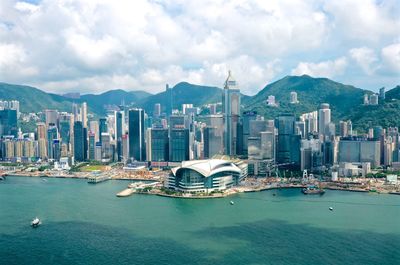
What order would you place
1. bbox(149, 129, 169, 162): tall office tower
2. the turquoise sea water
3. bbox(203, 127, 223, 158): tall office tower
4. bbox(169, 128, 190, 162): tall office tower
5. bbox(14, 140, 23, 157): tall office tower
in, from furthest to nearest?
1. bbox(14, 140, 23, 157): tall office tower
2. bbox(203, 127, 223, 158): tall office tower
3. bbox(149, 129, 169, 162): tall office tower
4. bbox(169, 128, 190, 162): tall office tower
5. the turquoise sea water

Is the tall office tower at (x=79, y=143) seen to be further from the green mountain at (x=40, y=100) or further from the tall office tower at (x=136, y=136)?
the green mountain at (x=40, y=100)

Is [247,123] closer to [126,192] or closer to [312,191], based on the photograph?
[312,191]

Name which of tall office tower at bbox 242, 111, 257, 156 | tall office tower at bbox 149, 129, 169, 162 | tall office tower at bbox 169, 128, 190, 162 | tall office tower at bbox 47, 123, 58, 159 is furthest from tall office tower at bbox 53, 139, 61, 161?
tall office tower at bbox 242, 111, 257, 156

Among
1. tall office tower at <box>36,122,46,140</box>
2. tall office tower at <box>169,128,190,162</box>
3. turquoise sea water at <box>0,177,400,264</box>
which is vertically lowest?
turquoise sea water at <box>0,177,400,264</box>

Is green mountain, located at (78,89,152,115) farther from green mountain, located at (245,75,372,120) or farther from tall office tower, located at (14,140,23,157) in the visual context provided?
tall office tower, located at (14,140,23,157)

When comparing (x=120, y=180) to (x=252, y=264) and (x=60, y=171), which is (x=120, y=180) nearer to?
(x=60, y=171)

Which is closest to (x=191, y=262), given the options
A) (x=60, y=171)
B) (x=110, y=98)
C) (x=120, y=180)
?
(x=120, y=180)

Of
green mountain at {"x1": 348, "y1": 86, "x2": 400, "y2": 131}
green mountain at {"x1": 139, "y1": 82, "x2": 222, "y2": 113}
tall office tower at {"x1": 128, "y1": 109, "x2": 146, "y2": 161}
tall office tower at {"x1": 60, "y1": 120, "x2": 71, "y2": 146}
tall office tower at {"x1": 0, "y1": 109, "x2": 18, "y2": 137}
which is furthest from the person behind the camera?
green mountain at {"x1": 139, "y1": 82, "x2": 222, "y2": 113}

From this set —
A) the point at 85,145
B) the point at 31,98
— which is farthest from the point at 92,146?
the point at 31,98

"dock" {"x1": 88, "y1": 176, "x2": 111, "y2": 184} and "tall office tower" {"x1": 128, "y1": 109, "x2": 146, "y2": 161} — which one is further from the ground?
"tall office tower" {"x1": 128, "y1": 109, "x2": 146, "y2": 161}
